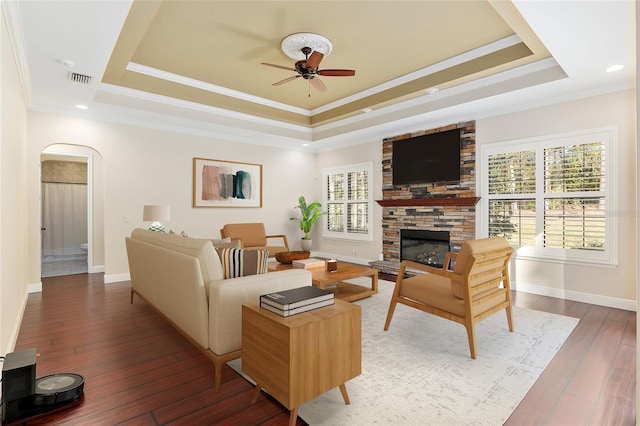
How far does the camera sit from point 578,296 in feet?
13.6

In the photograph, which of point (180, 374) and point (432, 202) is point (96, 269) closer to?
point (180, 374)

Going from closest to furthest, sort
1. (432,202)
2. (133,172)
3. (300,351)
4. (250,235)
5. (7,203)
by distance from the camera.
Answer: (300,351), (7,203), (133,172), (432,202), (250,235)

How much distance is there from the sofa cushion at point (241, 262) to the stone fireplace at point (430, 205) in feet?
11.8

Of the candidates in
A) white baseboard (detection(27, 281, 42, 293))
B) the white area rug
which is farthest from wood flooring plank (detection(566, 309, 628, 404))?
white baseboard (detection(27, 281, 42, 293))

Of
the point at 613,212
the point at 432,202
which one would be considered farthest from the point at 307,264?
the point at 613,212

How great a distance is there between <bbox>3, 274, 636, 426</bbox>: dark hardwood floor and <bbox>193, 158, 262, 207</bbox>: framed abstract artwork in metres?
2.87

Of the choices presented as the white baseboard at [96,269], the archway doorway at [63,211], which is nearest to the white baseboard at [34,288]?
the white baseboard at [96,269]

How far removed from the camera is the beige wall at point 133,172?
4.72 meters

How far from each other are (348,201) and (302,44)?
3914 millimetres

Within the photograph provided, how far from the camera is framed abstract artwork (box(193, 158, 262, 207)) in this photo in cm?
615

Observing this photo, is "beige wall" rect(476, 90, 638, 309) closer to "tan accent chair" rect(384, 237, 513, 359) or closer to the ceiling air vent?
"tan accent chair" rect(384, 237, 513, 359)

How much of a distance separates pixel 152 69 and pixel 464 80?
4372mm

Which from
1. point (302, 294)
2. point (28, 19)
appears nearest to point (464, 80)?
point (302, 294)

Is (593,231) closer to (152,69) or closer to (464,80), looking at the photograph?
(464,80)
